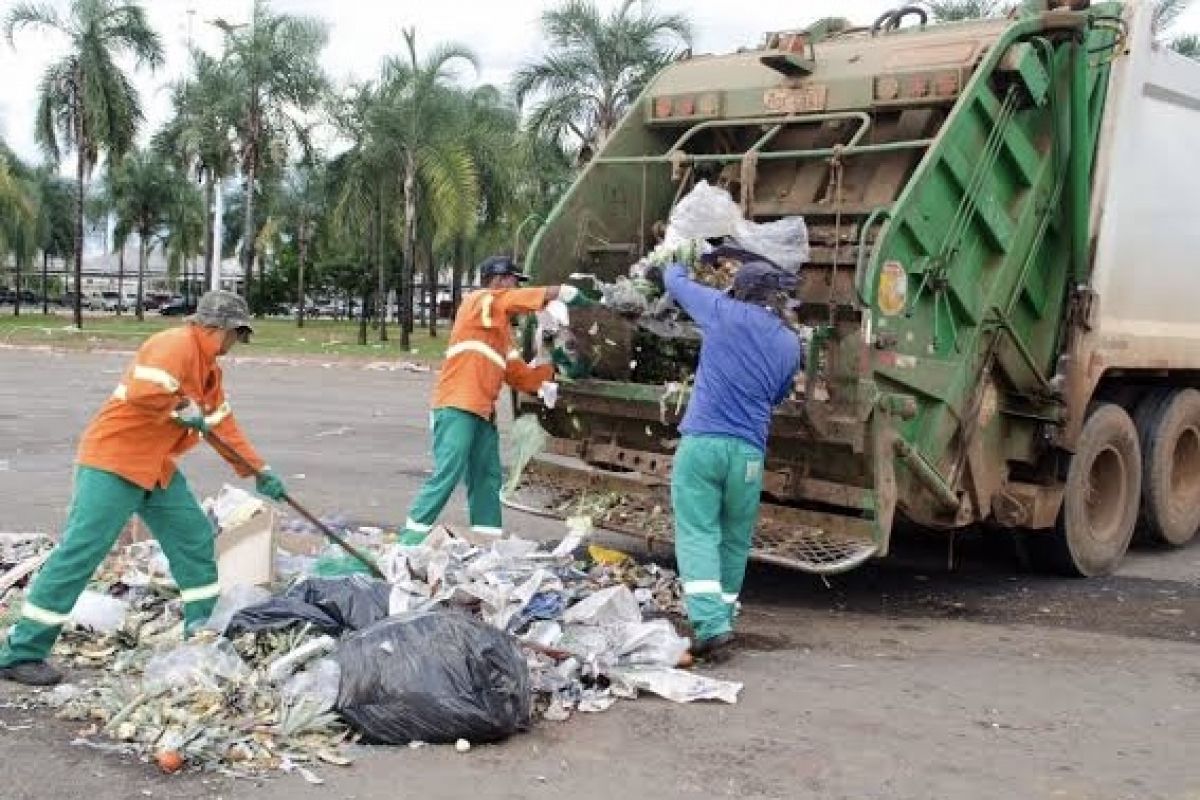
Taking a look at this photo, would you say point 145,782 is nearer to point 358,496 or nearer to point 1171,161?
point 358,496

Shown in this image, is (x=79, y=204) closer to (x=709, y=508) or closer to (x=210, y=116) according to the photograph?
(x=210, y=116)

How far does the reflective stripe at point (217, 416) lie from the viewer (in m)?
4.59

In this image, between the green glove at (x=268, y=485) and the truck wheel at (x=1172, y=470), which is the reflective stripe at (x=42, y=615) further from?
the truck wheel at (x=1172, y=470)

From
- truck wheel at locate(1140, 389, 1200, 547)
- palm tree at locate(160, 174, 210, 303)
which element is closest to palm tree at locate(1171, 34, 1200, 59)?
truck wheel at locate(1140, 389, 1200, 547)

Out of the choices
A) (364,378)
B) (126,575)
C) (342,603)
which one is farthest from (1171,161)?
(364,378)

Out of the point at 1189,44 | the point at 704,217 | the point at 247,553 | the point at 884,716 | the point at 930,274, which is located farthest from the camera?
the point at 1189,44

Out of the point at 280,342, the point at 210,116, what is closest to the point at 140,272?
the point at 210,116

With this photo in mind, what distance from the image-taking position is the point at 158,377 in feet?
14.4

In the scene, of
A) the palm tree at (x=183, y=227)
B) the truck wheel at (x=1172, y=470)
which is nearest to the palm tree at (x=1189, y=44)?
the truck wheel at (x=1172, y=470)

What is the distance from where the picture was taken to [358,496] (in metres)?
8.21

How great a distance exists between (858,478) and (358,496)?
377 centimetres

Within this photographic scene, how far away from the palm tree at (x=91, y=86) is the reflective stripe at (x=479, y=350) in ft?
78.4

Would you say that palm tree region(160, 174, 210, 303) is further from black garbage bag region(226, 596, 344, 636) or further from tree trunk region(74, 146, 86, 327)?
black garbage bag region(226, 596, 344, 636)

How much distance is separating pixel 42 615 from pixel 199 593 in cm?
52
